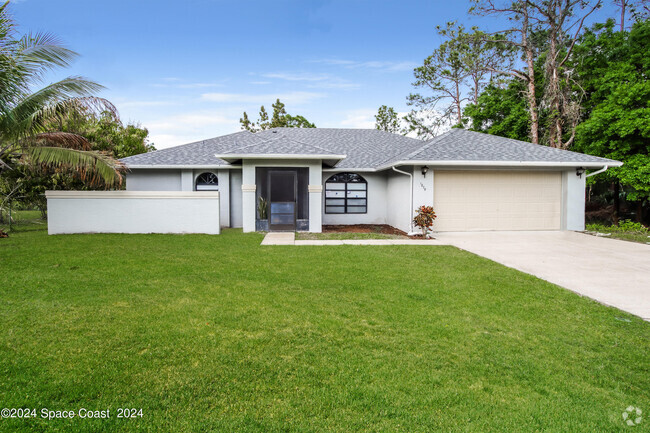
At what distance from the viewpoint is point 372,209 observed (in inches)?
626

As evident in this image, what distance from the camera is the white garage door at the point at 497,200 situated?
42.9 feet

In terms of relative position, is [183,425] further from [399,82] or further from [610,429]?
[399,82]

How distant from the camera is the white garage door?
13.1 metres

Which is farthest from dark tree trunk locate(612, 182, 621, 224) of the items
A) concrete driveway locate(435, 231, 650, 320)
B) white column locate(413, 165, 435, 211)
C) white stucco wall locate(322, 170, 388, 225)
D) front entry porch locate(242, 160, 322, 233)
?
front entry porch locate(242, 160, 322, 233)

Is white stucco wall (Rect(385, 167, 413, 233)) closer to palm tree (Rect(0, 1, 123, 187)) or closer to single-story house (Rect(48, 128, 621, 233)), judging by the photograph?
single-story house (Rect(48, 128, 621, 233))

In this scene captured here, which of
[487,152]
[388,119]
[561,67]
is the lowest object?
[487,152]

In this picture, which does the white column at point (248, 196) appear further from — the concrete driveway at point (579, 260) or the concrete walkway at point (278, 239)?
the concrete driveway at point (579, 260)

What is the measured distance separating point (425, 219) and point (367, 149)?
22.1 feet

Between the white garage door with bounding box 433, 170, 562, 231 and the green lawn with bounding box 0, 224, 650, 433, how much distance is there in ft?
21.5

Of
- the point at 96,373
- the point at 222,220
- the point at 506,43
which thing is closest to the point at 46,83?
the point at 222,220

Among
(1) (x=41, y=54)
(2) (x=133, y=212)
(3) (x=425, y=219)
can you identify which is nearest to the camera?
(1) (x=41, y=54)

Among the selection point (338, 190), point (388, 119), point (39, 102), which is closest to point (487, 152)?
point (338, 190)

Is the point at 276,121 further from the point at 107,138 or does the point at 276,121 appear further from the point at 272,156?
the point at 272,156

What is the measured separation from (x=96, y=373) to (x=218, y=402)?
4.12ft
